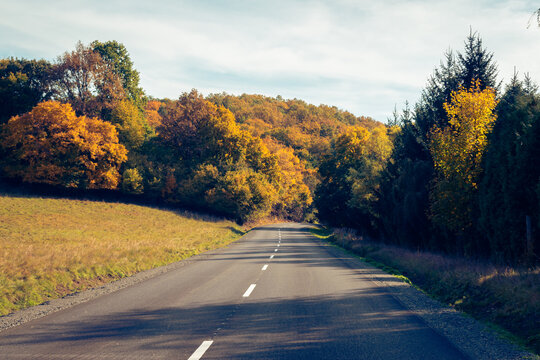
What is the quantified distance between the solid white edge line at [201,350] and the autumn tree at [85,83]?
184ft

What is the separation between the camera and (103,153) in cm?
4981

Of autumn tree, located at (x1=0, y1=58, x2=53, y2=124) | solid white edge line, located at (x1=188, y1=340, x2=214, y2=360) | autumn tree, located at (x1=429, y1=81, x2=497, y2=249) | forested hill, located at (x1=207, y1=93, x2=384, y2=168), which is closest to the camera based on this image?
solid white edge line, located at (x1=188, y1=340, x2=214, y2=360)

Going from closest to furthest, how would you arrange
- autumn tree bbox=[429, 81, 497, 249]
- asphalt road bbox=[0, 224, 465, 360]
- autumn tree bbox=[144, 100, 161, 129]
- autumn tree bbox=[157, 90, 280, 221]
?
asphalt road bbox=[0, 224, 465, 360] → autumn tree bbox=[429, 81, 497, 249] → autumn tree bbox=[157, 90, 280, 221] → autumn tree bbox=[144, 100, 161, 129]

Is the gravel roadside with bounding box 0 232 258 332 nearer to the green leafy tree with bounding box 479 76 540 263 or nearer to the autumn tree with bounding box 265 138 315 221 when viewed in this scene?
the green leafy tree with bounding box 479 76 540 263

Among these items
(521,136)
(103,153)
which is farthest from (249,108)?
(521,136)

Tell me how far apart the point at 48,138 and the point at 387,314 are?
164 feet

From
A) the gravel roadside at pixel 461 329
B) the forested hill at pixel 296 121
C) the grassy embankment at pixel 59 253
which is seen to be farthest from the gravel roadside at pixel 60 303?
the forested hill at pixel 296 121

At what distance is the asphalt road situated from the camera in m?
5.22

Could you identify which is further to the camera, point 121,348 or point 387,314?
point 387,314

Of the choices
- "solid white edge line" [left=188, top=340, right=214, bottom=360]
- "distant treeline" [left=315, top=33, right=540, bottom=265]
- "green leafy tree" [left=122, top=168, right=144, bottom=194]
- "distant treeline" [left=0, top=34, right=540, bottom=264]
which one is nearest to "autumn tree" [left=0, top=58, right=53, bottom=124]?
"distant treeline" [left=0, top=34, right=540, bottom=264]

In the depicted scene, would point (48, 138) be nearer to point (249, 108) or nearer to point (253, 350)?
point (253, 350)

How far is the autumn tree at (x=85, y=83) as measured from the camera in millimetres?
55094

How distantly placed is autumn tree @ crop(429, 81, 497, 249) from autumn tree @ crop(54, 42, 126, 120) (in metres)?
51.4

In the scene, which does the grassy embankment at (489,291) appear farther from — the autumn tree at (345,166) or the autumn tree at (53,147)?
the autumn tree at (53,147)
